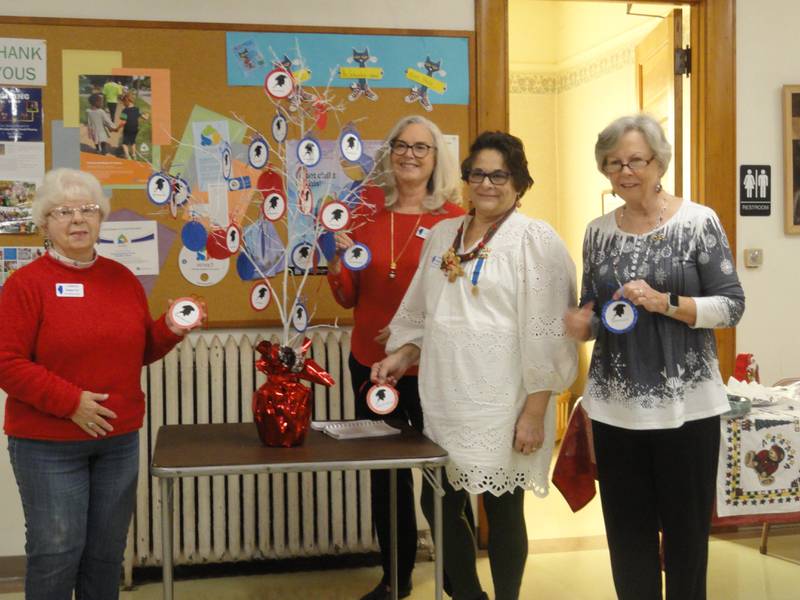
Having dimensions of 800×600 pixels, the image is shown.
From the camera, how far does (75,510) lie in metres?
2.17

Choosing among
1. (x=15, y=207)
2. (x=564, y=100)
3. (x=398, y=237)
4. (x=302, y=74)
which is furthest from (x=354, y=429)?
(x=564, y=100)

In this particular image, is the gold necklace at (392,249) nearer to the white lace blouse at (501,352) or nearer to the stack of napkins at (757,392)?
the white lace blouse at (501,352)

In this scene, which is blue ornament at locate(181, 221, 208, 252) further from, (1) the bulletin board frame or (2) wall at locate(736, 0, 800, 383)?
(2) wall at locate(736, 0, 800, 383)

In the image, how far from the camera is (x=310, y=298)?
339 cm

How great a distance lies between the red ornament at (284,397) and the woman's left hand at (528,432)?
48cm

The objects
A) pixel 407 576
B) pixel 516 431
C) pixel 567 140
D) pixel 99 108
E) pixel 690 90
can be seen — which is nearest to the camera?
pixel 516 431

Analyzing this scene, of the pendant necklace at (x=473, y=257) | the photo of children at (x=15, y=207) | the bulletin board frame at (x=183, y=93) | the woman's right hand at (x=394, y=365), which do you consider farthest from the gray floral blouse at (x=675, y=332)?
the photo of children at (x=15, y=207)

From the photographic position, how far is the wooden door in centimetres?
388

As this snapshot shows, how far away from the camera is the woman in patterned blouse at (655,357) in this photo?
2.13 metres

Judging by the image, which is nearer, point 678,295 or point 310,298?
point 678,295

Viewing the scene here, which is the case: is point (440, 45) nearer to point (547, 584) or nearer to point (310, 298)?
point (310, 298)

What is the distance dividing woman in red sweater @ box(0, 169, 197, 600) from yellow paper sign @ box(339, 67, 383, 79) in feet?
4.44

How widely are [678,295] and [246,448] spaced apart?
109 cm

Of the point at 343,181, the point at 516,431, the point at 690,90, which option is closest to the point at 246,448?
the point at 516,431
